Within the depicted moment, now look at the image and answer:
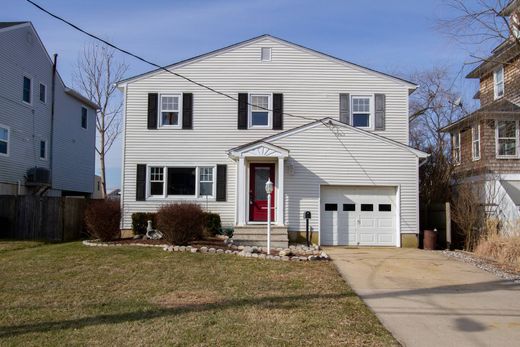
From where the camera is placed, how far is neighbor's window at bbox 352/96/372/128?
1778 centimetres

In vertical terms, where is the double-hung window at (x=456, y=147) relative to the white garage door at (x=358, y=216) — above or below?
above

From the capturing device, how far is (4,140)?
2095cm

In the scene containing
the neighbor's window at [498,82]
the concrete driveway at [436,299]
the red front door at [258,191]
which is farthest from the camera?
the neighbor's window at [498,82]

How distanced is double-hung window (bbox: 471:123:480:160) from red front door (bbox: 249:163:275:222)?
10272 mm

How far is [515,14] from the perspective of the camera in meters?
11.7

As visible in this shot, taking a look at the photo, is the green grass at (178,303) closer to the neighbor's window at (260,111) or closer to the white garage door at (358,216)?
the white garage door at (358,216)

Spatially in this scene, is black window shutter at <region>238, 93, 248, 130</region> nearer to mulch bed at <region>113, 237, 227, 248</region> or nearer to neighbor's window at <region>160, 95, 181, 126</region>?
neighbor's window at <region>160, 95, 181, 126</region>

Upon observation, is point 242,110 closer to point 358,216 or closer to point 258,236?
point 258,236

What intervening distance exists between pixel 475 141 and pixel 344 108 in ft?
25.1

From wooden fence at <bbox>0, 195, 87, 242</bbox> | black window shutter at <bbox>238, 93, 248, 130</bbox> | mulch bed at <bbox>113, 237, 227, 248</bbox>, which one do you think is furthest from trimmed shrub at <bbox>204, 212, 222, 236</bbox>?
wooden fence at <bbox>0, 195, 87, 242</bbox>

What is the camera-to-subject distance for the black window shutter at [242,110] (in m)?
17.7

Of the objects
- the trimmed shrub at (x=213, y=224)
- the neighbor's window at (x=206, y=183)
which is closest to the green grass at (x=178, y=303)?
the trimmed shrub at (x=213, y=224)

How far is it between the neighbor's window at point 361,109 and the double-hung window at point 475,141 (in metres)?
6.34

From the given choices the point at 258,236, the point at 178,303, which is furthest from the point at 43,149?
the point at 178,303
